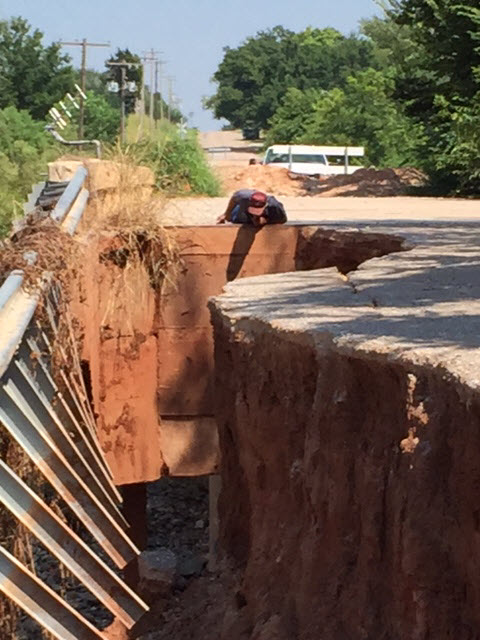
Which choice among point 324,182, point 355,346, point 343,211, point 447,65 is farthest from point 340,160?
point 355,346

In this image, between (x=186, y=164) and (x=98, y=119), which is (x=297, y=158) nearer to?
(x=98, y=119)

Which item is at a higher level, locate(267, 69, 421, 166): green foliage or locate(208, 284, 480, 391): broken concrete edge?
locate(208, 284, 480, 391): broken concrete edge

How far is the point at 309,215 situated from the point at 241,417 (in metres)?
9.48

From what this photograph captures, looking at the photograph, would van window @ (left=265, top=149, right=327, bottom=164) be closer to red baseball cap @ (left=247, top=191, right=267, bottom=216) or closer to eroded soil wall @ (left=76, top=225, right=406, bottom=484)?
red baseball cap @ (left=247, top=191, right=267, bottom=216)

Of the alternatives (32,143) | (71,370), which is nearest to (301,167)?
(32,143)

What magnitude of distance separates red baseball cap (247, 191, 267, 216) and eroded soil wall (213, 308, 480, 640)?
5263 mm

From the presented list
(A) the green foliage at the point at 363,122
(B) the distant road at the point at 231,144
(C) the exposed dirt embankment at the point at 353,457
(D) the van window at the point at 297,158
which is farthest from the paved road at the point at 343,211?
(B) the distant road at the point at 231,144

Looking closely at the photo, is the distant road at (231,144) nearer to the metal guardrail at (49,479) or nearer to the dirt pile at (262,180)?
the dirt pile at (262,180)

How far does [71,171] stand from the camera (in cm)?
1430

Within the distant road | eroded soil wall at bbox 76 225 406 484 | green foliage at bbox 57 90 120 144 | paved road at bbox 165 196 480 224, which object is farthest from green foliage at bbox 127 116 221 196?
the distant road

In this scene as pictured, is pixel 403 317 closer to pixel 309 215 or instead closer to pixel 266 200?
pixel 266 200

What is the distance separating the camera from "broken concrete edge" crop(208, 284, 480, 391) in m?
4.51

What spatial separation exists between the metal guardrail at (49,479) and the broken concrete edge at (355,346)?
3.23ft

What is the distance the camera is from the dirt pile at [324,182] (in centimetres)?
3066
